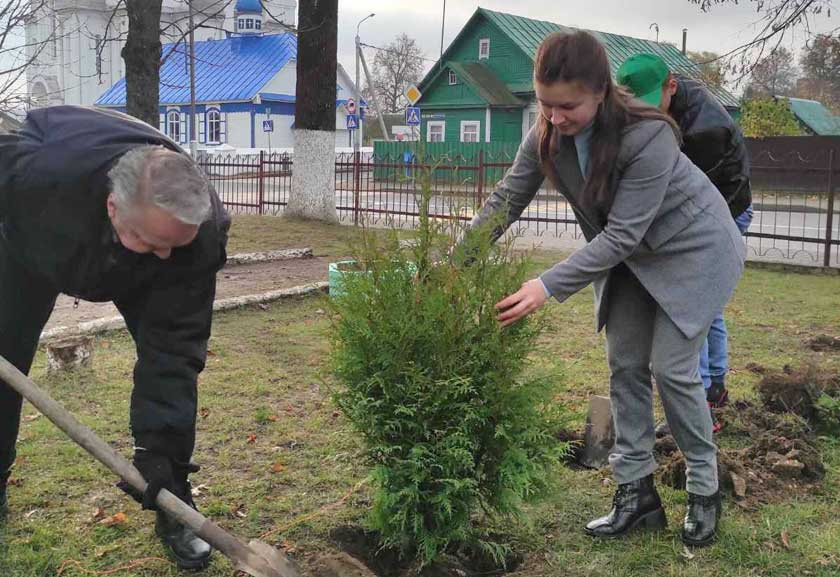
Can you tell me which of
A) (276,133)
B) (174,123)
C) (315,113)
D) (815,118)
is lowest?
(315,113)

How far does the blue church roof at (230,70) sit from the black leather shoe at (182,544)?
40.4 metres

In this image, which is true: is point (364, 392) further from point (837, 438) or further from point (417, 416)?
point (837, 438)

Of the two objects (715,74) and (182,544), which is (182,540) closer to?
(182,544)

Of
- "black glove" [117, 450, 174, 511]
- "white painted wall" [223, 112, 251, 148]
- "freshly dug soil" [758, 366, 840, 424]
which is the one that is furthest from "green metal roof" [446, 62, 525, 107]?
"black glove" [117, 450, 174, 511]

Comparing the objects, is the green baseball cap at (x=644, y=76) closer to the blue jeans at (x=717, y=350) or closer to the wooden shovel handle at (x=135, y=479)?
the blue jeans at (x=717, y=350)

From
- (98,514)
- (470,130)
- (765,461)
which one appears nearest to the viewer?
(98,514)

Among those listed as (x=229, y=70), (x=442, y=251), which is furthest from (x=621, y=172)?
(x=229, y=70)

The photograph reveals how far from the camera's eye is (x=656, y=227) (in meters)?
2.95

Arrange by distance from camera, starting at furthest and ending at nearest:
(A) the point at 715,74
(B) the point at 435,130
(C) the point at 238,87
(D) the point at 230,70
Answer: (D) the point at 230,70
(C) the point at 238,87
(B) the point at 435,130
(A) the point at 715,74

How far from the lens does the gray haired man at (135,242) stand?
7.66 feet

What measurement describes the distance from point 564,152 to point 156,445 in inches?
67.4

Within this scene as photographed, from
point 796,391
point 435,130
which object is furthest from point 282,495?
point 435,130

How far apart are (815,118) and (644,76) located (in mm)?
34439

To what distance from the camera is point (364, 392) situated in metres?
2.74
